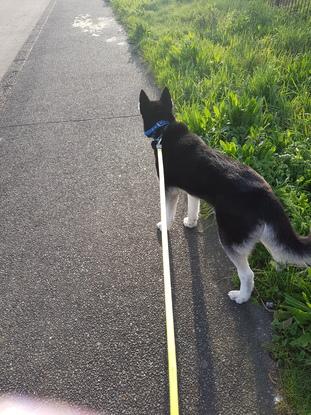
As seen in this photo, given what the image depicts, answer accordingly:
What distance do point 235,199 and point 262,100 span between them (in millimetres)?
2245

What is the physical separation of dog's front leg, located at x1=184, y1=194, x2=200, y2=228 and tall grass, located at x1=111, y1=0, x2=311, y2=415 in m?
0.64

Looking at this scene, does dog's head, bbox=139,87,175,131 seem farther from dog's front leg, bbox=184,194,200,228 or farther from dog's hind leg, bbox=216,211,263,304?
dog's hind leg, bbox=216,211,263,304

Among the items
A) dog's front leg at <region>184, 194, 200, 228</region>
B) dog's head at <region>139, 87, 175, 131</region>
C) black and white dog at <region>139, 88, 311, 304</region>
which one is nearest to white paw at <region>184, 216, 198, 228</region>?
dog's front leg at <region>184, 194, 200, 228</region>

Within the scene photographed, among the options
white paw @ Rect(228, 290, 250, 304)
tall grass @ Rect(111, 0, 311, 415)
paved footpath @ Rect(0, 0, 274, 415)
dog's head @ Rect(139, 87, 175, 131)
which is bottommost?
paved footpath @ Rect(0, 0, 274, 415)

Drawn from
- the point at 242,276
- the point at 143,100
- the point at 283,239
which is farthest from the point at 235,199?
the point at 143,100

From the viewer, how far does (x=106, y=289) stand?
2.52 metres

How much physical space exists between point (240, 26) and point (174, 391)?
274 inches

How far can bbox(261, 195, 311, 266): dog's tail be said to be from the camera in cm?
188

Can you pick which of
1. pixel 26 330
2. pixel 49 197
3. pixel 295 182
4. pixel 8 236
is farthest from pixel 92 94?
pixel 26 330

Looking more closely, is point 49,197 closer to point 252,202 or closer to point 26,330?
point 26,330

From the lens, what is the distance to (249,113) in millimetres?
3629

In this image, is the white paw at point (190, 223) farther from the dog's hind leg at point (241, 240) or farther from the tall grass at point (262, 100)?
the dog's hind leg at point (241, 240)

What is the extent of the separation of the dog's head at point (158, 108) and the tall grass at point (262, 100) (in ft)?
2.26

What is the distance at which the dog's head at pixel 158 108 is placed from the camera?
2805 mm
